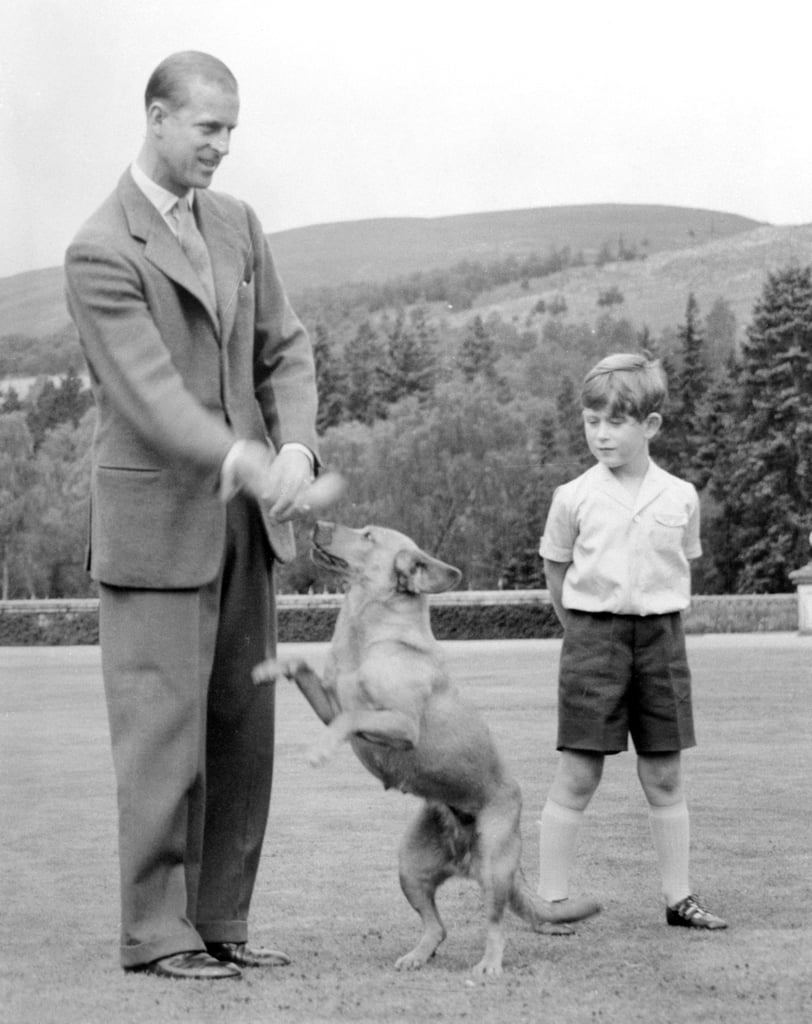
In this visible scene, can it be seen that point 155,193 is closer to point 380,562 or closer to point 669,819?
point 380,562

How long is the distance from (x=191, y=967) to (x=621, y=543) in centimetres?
174

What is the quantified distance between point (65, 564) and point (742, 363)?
15.8 metres

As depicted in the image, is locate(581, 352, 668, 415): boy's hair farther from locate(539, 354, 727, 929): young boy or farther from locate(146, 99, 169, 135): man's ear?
locate(146, 99, 169, 135): man's ear

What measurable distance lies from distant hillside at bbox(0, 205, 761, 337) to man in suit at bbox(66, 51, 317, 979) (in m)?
29.2

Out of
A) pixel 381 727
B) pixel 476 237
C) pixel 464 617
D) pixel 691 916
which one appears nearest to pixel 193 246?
pixel 381 727

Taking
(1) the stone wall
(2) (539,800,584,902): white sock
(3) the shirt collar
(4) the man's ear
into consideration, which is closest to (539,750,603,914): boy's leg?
(2) (539,800,584,902): white sock

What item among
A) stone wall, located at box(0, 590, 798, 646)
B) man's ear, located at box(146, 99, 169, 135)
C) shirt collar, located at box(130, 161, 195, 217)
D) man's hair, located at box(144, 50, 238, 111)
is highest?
man's hair, located at box(144, 50, 238, 111)

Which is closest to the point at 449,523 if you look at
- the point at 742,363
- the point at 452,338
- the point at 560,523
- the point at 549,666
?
the point at 742,363

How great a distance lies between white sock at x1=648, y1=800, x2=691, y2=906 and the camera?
4.79 metres

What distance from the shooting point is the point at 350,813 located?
740 centimetres

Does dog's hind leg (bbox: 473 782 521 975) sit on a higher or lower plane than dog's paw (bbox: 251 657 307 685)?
lower

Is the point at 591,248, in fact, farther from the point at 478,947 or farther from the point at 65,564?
the point at 478,947

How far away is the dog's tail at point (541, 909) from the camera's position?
14.3 feet

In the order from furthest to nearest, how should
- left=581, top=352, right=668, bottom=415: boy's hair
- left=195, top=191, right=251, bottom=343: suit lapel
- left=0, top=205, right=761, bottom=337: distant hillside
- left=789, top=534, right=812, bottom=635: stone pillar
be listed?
1. left=0, top=205, right=761, bottom=337: distant hillside
2. left=789, top=534, right=812, bottom=635: stone pillar
3. left=581, top=352, right=668, bottom=415: boy's hair
4. left=195, top=191, right=251, bottom=343: suit lapel
